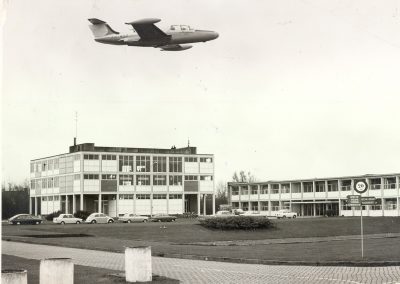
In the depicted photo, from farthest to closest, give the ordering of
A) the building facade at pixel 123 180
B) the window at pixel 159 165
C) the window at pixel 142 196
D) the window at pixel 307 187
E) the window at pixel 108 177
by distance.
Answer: the window at pixel 159 165 < the window at pixel 142 196 < the window at pixel 307 187 < the window at pixel 108 177 < the building facade at pixel 123 180

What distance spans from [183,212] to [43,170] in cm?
2308

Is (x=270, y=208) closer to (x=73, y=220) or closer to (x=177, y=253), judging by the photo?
(x=73, y=220)

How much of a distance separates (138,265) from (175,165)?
3155 inches

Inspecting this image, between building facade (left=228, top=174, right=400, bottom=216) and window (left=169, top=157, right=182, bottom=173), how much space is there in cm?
1369

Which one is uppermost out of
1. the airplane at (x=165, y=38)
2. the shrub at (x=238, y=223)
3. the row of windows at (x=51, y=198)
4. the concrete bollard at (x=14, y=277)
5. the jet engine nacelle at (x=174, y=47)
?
the airplane at (x=165, y=38)

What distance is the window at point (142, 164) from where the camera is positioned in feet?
297

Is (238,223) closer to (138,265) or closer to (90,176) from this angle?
(138,265)

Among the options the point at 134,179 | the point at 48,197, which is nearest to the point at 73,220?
the point at 134,179

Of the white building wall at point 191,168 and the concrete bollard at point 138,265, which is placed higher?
the white building wall at point 191,168

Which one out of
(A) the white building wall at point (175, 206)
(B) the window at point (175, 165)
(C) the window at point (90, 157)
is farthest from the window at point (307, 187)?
(C) the window at point (90, 157)

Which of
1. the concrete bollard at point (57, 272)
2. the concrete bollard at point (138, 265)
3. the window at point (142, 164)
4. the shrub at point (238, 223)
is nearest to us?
the concrete bollard at point (57, 272)

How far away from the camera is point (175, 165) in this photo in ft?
307

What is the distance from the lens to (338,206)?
83250 millimetres

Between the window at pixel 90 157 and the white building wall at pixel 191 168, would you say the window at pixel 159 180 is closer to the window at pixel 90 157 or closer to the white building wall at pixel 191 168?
the white building wall at pixel 191 168
